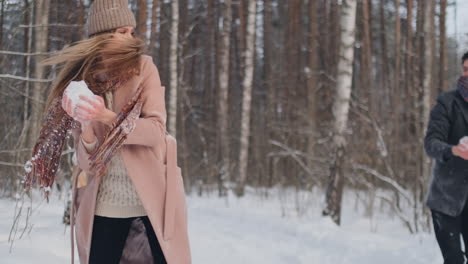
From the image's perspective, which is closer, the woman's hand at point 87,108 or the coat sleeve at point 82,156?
the woman's hand at point 87,108

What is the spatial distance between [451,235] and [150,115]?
236 cm

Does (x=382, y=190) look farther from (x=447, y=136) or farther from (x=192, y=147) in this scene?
Answer: (x=447, y=136)

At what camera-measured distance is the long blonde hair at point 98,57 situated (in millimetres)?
2096

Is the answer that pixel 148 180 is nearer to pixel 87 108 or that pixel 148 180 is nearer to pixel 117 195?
pixel 117 195

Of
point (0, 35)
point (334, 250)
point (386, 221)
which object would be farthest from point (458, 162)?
point (386, 221)

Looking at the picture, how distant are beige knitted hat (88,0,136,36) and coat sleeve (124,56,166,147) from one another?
0.19 meters

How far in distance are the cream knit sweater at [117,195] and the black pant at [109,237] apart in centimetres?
3

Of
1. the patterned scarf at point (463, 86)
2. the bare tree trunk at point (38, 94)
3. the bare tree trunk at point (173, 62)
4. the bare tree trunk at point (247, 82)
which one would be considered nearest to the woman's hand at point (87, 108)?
the patterned scarf at point (463, 86)

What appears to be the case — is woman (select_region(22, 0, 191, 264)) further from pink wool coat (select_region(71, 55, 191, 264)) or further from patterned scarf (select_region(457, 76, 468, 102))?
patterned scarf (select_region(457, 76, 468, 102))

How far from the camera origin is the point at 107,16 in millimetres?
2189

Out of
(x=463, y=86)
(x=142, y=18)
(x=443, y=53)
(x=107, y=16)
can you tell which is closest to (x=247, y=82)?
(x=443, y=53)

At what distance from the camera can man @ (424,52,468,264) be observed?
3.51 m

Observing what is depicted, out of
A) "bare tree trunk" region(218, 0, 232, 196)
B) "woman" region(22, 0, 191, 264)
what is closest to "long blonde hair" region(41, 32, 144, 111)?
"woman" region(22, 0, 191, 264)

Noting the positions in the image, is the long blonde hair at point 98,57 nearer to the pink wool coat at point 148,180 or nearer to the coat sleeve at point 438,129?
the pink wool coat at point 148,180
